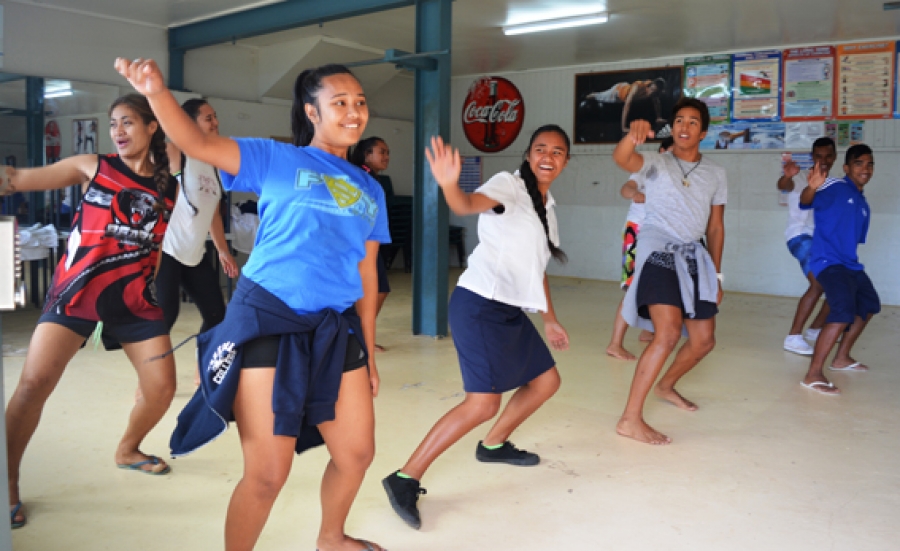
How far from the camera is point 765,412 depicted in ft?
14.0

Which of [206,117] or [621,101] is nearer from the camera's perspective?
[206,117]

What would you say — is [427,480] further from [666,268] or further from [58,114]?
[58,114]

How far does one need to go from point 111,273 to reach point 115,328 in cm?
21

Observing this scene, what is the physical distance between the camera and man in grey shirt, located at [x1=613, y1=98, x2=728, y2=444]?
3.68m

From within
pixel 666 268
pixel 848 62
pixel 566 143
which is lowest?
pixel 666 268

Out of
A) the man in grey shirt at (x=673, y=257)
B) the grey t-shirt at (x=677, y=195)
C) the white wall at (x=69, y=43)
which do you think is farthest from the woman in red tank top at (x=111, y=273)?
the white wall at (x=69, y=43)

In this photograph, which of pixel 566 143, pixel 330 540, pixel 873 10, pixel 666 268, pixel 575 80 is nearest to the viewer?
pixel 330 540

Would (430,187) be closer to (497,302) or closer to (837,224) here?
(837,224)

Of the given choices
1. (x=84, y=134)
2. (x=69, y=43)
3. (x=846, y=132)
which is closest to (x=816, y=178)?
(x=846, y=132)

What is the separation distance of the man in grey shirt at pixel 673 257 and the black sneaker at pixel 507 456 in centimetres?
64

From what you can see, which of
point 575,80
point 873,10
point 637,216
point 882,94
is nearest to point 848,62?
point 882,94

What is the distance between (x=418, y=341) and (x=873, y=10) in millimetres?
5467

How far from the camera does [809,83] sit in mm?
8984

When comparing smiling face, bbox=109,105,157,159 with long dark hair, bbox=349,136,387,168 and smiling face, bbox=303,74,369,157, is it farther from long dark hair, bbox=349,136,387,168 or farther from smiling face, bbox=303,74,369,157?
long dark hair, bbox=349,136,387,168
